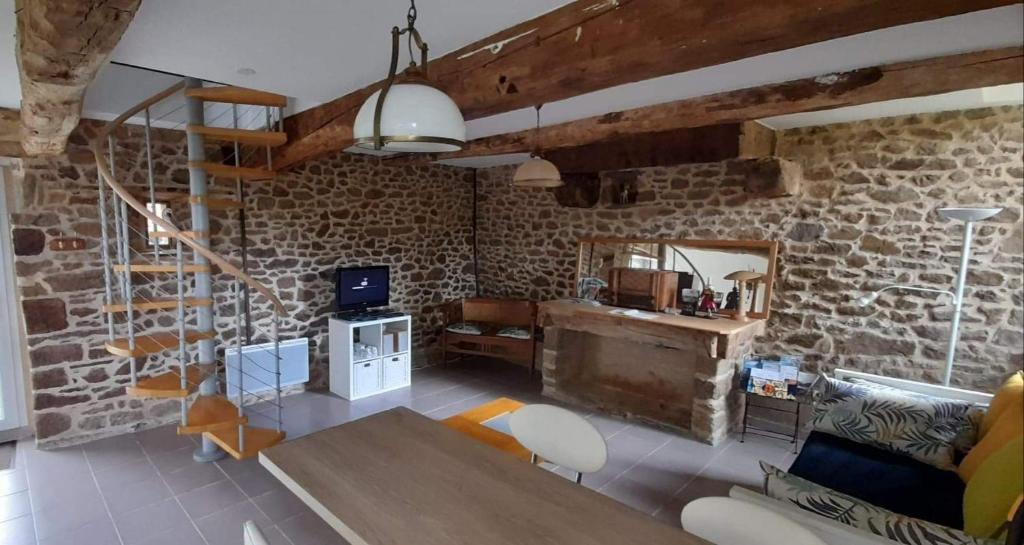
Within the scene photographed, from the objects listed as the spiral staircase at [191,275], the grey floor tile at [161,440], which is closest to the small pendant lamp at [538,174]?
the spiral staircase at [191,275]

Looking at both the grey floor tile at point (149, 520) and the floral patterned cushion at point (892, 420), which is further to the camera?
the grey floor tile at point (149, 520)

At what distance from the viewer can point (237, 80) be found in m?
2.51

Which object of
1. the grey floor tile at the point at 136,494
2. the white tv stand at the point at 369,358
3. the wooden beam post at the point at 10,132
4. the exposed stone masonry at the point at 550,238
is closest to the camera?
the exposed stone masonry at the point at 550,238

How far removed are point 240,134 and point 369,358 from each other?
2.27 meters

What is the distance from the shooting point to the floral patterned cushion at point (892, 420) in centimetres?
215

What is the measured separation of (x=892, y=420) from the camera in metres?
2.40

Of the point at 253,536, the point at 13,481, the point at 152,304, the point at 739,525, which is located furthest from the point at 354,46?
the point at 13,481

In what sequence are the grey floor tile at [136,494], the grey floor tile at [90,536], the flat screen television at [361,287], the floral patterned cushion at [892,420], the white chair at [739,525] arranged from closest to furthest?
the white chair at [739,525], the floral patterned cushion at [892,420], the grey floor tile at [90,536], the grey floor tile at [136,494], the flat screen television at [361,287]

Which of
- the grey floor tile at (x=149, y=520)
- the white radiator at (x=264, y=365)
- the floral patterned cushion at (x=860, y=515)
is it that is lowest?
the grey floor tile at (x=149, y=520)

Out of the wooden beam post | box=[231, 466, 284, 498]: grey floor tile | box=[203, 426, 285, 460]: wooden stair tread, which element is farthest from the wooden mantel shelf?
the wooden beam post

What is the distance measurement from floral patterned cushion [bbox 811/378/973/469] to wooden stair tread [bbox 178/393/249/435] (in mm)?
3324

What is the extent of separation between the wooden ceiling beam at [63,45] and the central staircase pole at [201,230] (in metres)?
0.69

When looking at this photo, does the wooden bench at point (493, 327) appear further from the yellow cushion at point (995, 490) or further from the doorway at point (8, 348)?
the yellow cushion at point (995, 490)

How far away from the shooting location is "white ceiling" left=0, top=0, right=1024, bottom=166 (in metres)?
1.66
